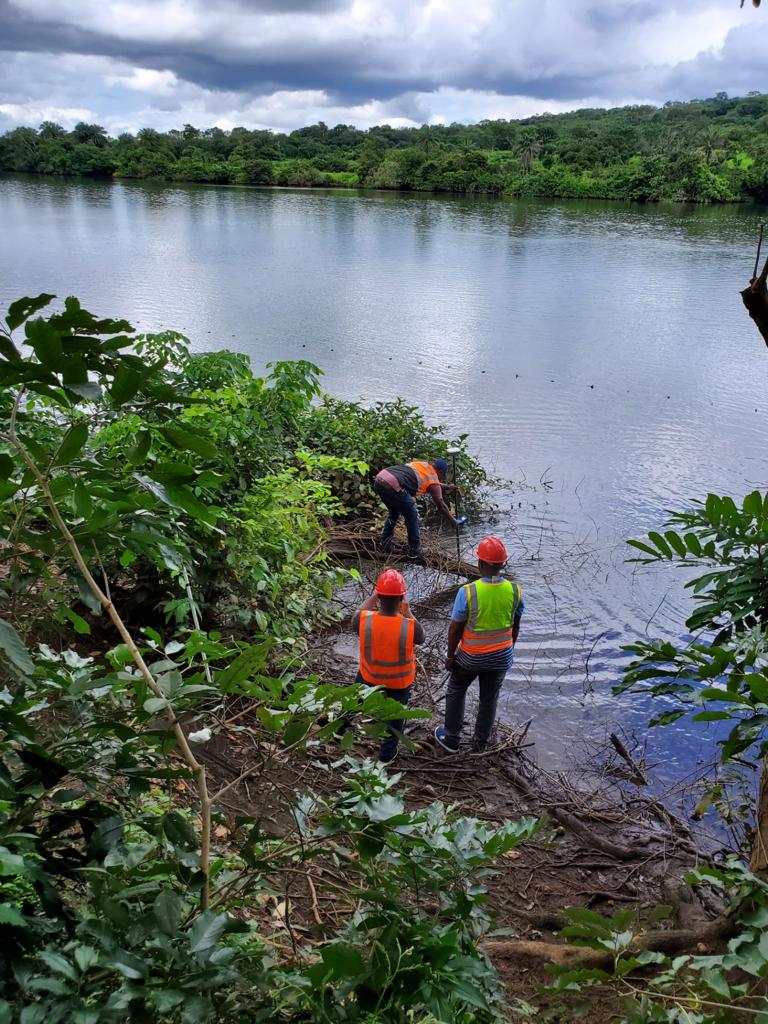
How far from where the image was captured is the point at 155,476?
1.48m

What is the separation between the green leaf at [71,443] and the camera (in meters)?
1.36

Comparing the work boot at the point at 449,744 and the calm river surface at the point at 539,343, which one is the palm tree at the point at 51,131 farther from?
the work boot at the point at 449,744

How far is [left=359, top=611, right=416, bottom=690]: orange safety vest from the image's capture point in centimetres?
479

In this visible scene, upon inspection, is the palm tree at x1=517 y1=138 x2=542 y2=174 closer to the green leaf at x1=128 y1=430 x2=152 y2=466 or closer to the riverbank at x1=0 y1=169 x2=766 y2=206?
the riverbank at x1=0 y1=169 x2=766 y2=206

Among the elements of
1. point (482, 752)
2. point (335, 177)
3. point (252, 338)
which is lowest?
point (482, 752)

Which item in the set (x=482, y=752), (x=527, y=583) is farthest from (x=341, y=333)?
(x=482, y=752)

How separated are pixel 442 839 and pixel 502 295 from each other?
2279 centimetres

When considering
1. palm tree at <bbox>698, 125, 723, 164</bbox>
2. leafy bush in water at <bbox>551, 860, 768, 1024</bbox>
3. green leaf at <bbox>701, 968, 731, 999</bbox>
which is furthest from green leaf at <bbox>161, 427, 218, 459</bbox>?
palm tree at <bbox>698, 125, 723, 164</bbox>

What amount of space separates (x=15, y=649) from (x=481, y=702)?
4563 mm

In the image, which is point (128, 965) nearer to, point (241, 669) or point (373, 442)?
point (241, 669)

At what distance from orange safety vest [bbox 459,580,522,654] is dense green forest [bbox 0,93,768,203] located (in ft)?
174

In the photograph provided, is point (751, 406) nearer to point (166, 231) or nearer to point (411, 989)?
point (411, 989)

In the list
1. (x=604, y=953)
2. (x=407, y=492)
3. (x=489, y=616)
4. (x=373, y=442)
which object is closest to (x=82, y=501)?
(x=604, y=953)

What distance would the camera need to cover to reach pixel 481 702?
5418 millimetres
